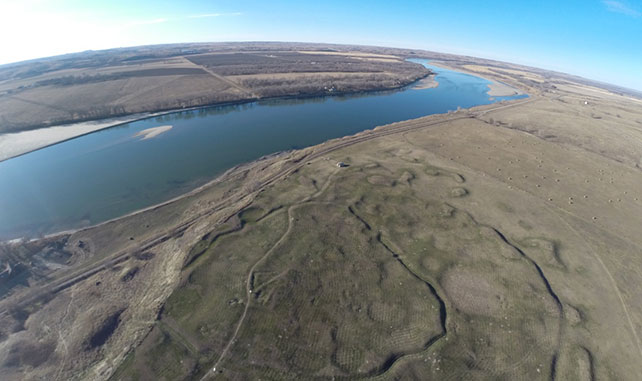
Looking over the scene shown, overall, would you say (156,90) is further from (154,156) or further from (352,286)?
(352,286)

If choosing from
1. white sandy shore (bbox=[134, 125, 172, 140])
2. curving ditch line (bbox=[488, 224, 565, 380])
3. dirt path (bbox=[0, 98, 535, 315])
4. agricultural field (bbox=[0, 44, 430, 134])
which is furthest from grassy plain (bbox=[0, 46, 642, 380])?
agricultural field (bbox=[0, 44, 430, 134])

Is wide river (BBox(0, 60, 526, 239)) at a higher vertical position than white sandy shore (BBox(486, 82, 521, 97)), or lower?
lower

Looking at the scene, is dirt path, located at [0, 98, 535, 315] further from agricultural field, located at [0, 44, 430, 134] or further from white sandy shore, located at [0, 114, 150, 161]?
agricultural field, located at [0, 44, 430, 134]

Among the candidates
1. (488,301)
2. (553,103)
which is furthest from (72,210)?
(553,103)

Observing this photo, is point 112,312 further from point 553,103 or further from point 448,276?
point 553,103

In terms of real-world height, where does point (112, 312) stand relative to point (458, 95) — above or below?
below

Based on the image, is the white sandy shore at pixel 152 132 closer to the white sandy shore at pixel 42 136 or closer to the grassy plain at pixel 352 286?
the white sandy shore at pixel 42 136

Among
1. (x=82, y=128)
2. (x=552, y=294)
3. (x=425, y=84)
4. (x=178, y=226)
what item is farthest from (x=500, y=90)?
(x=82, y=128)
